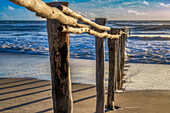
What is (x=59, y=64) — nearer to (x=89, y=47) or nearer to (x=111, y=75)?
(x=111, y=75)

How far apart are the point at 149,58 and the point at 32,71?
6.86 metres

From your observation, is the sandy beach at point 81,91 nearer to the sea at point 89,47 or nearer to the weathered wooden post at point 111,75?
the weathered wooden post at point 111,75

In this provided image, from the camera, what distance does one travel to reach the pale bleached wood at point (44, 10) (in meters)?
1.17

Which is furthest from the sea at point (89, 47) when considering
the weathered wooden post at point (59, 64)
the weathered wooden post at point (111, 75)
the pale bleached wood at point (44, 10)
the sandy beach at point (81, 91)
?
the pale bleached wood at point (44, 10)

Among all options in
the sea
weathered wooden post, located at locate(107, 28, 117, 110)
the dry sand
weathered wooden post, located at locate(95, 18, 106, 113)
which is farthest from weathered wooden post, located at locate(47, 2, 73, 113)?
the sea

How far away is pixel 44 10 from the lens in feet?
4.42

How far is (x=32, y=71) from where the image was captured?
744 cm

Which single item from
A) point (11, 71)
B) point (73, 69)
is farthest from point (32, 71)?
point (73, 69)

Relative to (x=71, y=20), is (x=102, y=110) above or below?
below

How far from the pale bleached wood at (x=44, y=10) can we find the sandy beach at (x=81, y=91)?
280 cm

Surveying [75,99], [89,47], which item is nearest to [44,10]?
[75,99]

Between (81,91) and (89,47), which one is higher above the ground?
(89,47)

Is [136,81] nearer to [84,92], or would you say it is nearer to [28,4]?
[84,92]

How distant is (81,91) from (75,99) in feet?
2.04
